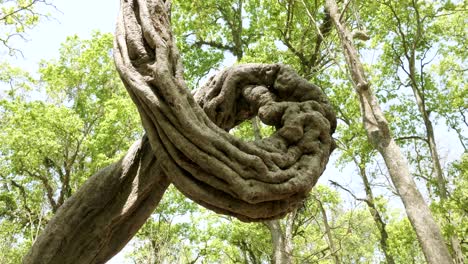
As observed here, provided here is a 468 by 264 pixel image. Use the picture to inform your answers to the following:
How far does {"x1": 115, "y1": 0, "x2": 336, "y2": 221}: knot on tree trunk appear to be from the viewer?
65.1 inches

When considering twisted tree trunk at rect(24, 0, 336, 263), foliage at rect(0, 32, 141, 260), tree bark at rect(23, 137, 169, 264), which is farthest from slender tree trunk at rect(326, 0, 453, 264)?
foliage at rect(0, 32, 141, 260)

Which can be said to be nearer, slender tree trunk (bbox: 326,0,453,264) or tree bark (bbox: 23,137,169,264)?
tree bark (bbox: 23,137,169,264)

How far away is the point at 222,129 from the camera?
186 centimetres

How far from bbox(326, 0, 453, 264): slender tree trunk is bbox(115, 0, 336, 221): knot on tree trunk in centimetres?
468

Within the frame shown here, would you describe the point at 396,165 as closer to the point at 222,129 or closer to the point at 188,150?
the point at 222,129

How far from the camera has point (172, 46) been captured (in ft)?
6.59

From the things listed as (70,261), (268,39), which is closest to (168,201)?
(268,39)

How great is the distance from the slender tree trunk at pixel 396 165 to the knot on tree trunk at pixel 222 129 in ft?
15.3

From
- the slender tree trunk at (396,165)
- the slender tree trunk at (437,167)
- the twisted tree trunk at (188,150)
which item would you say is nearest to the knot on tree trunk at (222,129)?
the twisted tree trunk at (188,150)

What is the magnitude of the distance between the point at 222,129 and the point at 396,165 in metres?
5.31

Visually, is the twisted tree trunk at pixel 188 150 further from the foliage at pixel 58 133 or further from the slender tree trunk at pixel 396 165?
the foliage at pixel 58 133

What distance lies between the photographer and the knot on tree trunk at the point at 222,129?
165 centimetres

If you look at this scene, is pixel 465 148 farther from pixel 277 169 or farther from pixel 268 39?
pixel 277 169

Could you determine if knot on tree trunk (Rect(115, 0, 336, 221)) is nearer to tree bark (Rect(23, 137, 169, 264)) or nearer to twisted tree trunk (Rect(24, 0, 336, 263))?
twisted tree trunk (Rect(24, 0, 336, 263))
